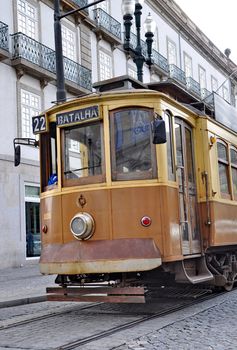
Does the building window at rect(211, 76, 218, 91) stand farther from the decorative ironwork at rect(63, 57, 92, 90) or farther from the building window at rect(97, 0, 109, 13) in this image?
the decorative ironwork at rect(63, 57, 92, 90)

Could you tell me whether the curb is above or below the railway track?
above

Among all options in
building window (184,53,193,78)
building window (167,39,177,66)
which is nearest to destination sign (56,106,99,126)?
building window (167,39,177,66)

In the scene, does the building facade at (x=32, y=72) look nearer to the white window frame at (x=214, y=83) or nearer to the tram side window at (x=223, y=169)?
the tram side window at (x=223, y=169)

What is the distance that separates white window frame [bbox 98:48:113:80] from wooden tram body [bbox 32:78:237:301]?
18.8 meters

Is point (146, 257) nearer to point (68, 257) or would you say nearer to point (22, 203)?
point (68, 257)

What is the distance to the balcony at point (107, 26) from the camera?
27672 millimetres

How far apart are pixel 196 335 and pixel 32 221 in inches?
634

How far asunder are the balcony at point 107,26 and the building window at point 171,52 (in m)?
7.09

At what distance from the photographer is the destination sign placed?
8797 mm

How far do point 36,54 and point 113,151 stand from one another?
15.1m

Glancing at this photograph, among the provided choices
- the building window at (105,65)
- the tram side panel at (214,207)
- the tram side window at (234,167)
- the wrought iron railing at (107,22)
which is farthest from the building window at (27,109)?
the tram side panel at (214,207)

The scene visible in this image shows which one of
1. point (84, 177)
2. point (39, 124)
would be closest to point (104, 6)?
point (39, 124)

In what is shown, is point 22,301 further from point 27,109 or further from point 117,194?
point 27,109

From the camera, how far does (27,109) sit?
73.8 ft
